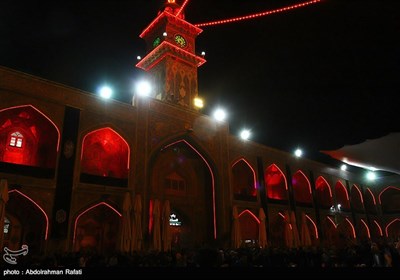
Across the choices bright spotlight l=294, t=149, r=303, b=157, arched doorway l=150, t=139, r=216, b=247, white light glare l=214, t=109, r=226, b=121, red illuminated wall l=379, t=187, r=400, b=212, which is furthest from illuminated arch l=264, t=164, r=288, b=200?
red illuminated wall l=379, t=187, r=400, b=212

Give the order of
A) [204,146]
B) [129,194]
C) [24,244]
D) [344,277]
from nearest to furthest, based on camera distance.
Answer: [344,277] → [24,244] → [129,194] → [204,146]

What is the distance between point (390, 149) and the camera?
35.7 feet

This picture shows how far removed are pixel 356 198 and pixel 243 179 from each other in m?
17.0

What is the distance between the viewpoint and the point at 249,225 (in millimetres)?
23688

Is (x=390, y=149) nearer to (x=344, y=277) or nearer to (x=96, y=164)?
(x=344, y=277)

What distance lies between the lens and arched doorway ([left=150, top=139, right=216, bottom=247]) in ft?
66.0

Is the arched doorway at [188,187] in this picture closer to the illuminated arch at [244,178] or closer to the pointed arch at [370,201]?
the illuminated arch at [244,178]

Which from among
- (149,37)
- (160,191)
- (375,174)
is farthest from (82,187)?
(375,174)

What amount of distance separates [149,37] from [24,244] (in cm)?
Result: 2026

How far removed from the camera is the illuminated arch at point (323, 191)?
3012 centimetres

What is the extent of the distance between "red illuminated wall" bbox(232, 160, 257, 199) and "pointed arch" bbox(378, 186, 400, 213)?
20599mm

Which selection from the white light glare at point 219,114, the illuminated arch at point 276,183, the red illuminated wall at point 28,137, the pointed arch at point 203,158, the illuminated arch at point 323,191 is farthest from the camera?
the illuminated arch at point 323,191

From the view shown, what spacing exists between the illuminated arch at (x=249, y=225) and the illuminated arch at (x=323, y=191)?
935 cm

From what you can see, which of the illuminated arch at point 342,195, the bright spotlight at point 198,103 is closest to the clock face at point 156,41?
the bright spotlight at point 198,103
